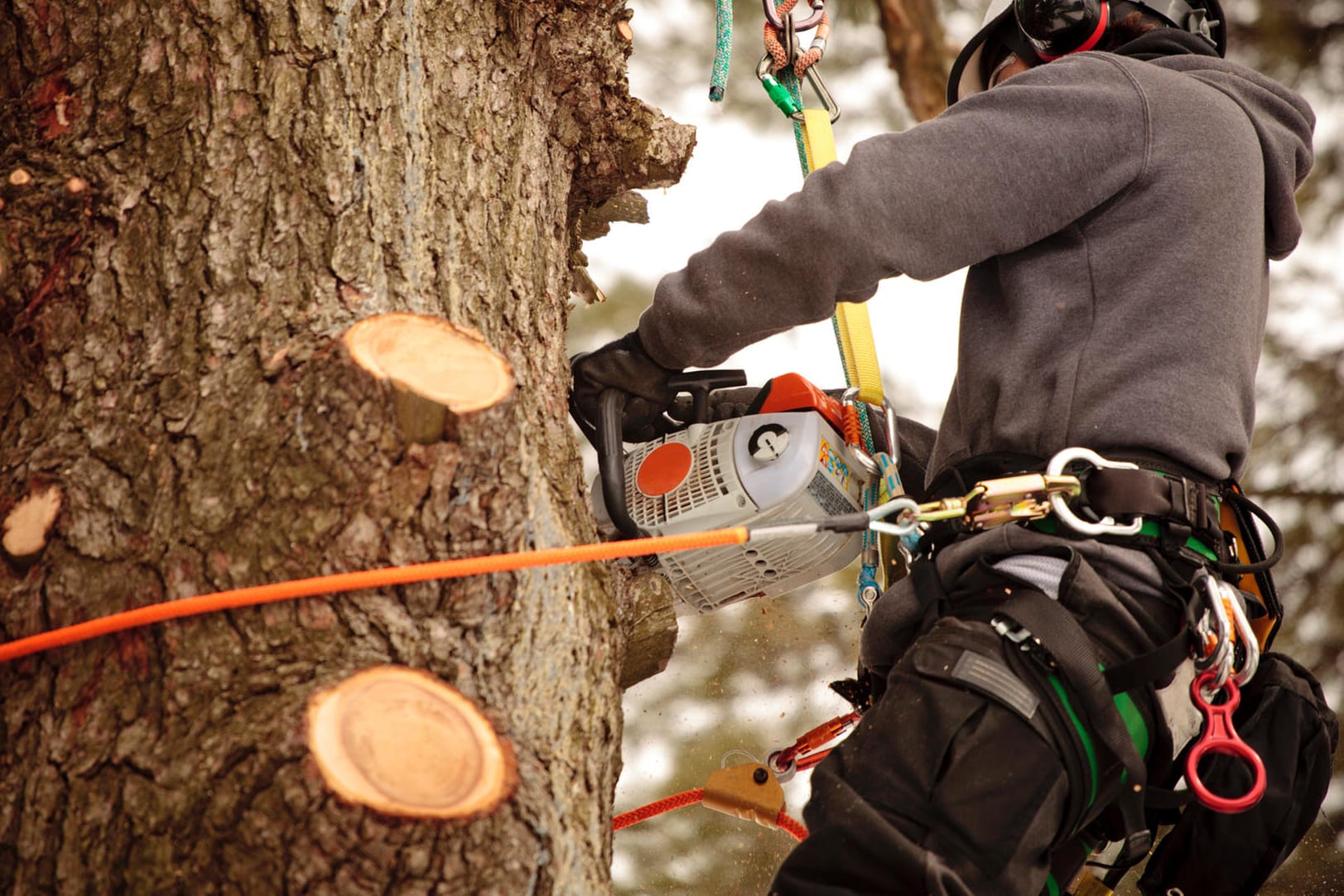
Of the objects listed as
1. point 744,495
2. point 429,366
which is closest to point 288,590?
point 429,366

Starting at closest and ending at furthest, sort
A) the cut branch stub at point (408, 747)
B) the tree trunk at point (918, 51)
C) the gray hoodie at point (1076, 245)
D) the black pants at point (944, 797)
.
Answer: the cut branch stub at point (408, 747), the black pants at point (944, 797), the gray hoodie at point (1076, 245), the tree trunk at point (918, 51)

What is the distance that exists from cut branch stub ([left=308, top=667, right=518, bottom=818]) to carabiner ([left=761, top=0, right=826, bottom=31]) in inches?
63.6

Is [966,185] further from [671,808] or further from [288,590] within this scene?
[671,808]

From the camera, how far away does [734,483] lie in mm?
1790

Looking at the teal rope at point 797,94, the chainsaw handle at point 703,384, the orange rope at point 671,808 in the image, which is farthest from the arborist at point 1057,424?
the teal rope at point 797,94

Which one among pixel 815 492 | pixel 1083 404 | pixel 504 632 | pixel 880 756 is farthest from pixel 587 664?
pixel 1083 404

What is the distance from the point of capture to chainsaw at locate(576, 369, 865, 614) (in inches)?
69.7

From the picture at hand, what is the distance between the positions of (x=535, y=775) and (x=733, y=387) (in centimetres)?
109

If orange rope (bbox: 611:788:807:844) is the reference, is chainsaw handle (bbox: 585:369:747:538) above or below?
above

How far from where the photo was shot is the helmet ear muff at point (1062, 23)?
1.81 meters

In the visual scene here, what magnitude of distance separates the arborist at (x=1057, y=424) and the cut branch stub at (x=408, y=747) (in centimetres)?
47

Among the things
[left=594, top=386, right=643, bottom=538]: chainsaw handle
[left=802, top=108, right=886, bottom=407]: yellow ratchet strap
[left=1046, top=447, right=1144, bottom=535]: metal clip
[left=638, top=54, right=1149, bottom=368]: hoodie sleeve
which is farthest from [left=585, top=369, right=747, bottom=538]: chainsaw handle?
[left=1046, top=447, right=1144, bottom=535]: metal clip

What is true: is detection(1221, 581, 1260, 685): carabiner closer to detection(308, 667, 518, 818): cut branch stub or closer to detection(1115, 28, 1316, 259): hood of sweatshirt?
detection(1115, 28, 1316, 259): hood of sweatshirt

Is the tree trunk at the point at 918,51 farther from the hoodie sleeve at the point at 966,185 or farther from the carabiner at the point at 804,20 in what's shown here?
the hoodie sleeve at the point at 966,185
